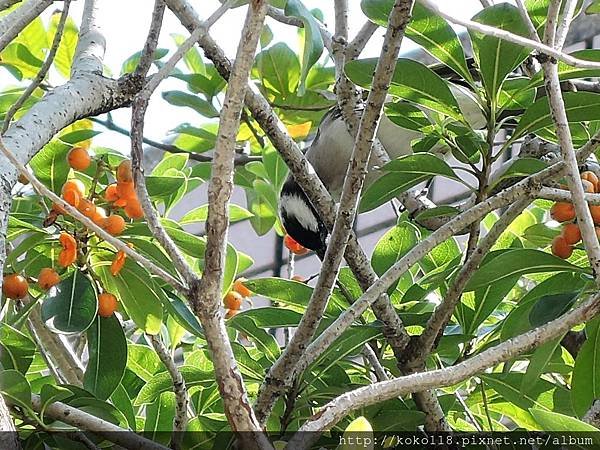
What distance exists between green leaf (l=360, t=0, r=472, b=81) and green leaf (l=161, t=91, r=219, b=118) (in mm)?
879

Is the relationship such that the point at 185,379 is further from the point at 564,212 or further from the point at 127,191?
the point at 564,212

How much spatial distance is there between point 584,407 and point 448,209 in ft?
1.31

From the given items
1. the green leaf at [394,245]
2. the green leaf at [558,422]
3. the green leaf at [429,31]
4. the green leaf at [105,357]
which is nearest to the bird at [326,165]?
the green leaf at [394,245]

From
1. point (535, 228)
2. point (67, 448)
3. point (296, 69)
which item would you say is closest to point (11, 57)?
point (296, 69)

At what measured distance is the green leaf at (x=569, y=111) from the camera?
4.09ft

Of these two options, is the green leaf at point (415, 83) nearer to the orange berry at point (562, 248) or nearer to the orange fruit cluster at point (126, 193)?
the orange berry at point (562, 248)

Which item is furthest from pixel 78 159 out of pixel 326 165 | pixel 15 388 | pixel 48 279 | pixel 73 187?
pixel 326 165

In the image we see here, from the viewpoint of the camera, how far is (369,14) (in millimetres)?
1276

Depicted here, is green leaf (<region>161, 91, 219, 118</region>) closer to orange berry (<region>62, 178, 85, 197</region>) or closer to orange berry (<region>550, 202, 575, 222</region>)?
orange berry (<region>62, 178, 85, 197</region>)

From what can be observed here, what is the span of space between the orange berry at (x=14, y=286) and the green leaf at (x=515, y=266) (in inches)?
26.4

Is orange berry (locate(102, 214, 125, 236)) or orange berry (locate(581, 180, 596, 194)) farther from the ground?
orange berry (locate(581, 180, 596, 194))

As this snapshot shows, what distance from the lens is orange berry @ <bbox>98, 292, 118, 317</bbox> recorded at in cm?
141

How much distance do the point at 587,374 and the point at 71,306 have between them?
77cm

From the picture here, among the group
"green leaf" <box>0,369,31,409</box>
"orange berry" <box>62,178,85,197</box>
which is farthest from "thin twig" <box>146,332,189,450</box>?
"orange berry" <box>62,178,85,197</box>
